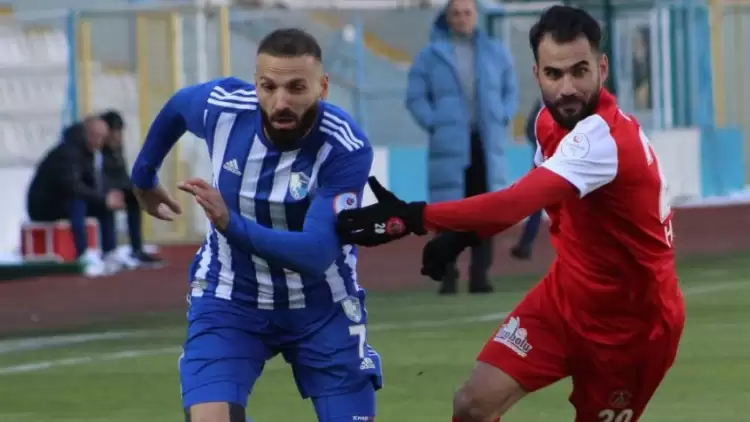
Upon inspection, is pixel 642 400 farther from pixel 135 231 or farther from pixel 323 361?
pixel 135 231

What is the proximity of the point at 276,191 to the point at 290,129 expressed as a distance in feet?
0.88

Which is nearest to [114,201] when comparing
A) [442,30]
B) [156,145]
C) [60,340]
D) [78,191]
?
[78,191]

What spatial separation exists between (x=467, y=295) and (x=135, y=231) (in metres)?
5.34

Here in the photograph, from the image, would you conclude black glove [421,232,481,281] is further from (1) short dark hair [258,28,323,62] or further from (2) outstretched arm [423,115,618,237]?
(1) short dark hair [258,28,323,62]

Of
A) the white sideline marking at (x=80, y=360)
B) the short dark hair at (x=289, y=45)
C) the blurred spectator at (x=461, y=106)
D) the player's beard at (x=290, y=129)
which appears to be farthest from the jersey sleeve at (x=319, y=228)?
the blurred spectator at (x=461, y=106)

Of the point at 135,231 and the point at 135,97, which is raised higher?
the point at 135,97

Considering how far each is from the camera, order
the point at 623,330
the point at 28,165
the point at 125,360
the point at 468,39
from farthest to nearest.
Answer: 1. the point at 28,165
2. the point at 468,39
3. the point at 125,360
4. the point at 623,330

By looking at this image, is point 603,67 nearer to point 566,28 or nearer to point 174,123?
point 566,28

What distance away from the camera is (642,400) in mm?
6352

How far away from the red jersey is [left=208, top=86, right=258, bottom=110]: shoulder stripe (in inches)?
42.1

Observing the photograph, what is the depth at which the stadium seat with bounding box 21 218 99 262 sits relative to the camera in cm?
1838

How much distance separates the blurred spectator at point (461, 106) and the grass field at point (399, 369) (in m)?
0.91

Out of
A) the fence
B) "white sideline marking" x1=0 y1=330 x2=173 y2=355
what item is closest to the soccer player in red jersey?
"white sideline marking" x1=0 y1=330 x2=173 y2=355

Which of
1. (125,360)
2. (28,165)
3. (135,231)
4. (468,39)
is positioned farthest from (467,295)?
(28,165)
